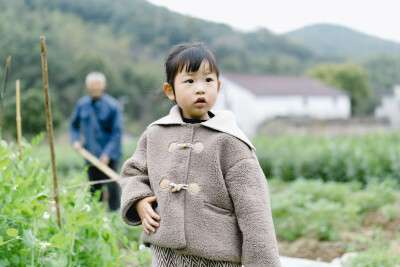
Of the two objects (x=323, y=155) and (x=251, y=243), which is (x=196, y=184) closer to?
(x=251, y=243)

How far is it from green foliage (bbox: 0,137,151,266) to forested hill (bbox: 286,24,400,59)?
76.6m

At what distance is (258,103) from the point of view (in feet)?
103

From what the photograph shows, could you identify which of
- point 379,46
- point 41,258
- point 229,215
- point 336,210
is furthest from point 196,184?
point 379,46

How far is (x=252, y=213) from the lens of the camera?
1.47 meters

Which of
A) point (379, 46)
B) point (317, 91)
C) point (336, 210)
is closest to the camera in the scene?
point (336, 210)

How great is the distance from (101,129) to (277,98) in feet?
94.2

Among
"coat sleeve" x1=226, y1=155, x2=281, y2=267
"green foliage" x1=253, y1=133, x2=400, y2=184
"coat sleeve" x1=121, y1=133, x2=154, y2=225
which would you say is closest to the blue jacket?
"coat sleeve" x1=121, y1=133, x2=154, y2=225

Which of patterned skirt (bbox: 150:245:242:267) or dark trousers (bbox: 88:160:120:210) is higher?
patterned skirt (bbox: 150:245:242:267)

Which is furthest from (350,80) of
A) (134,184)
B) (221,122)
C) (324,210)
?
(134,184)

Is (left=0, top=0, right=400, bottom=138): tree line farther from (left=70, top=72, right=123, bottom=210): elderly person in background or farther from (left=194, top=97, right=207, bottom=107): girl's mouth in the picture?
(left=194, top=97, right=207, bottom=107): girl's mouth

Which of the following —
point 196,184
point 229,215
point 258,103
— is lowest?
point 258,103

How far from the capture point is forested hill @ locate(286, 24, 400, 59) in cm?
7588

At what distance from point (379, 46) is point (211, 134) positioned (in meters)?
83.5

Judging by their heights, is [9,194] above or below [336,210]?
above
